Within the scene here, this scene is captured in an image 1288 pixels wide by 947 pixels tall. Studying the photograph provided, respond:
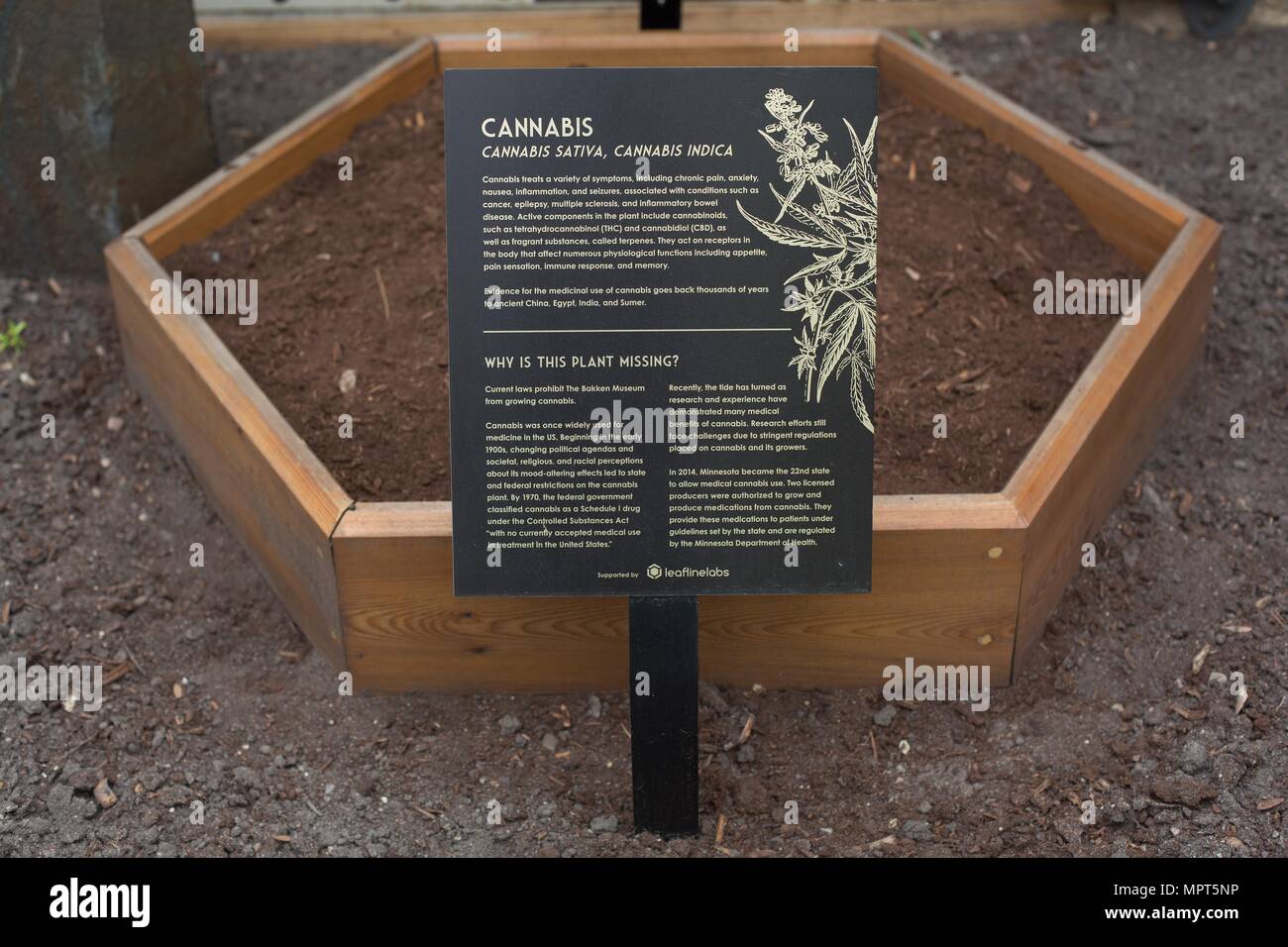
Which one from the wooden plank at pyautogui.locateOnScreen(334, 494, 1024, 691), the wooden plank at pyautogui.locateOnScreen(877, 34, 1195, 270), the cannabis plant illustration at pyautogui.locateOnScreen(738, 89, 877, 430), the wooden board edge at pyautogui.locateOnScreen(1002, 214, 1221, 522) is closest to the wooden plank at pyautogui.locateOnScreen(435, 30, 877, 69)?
the wooden plank at pyautogui.locateOnScreen(877, 34, 1195, 270)

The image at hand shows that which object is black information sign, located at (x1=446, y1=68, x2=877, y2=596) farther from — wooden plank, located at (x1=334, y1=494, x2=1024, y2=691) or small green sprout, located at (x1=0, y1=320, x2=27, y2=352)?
small green sprout, located at (x1=0, y1=320, x2=27, y2=352)

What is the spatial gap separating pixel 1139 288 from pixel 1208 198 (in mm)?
978

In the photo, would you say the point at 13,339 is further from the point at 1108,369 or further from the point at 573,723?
the point at 1108,369

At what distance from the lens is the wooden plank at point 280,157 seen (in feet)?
13.5

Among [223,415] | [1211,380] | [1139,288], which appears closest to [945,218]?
[1139,288]

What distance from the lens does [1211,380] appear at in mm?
4180

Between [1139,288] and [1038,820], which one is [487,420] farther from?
[1139,288]

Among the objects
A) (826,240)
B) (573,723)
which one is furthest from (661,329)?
(573,723)

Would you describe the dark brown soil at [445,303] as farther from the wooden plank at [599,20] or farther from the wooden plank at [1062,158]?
the wooden plank at [599,20]

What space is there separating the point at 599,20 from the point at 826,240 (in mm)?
3123

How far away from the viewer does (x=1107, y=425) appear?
3531mm

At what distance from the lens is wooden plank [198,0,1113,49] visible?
5.50 metres

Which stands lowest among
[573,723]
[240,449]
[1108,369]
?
[573,723]

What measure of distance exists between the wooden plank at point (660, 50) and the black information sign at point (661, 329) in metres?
2.06
